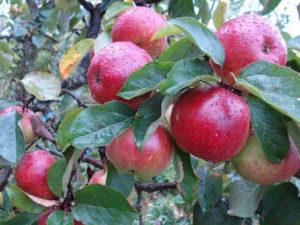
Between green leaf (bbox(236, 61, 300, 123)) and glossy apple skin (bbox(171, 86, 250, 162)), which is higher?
green leaf (bbox(236, 61, 300, 123))

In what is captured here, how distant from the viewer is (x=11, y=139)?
958mm

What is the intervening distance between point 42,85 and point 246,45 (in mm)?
584

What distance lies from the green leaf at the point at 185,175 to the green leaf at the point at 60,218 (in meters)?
0.22

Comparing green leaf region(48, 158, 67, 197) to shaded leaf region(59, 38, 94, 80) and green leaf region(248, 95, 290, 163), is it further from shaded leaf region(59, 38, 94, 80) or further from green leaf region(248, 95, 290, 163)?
green leaf region(248, 95, 290, 163)

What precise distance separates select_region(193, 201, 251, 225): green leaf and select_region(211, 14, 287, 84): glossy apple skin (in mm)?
426

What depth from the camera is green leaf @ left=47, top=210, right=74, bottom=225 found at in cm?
88

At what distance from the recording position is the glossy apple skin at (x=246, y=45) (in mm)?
706

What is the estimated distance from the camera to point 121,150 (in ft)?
2.60

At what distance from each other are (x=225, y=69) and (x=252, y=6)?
1.23m

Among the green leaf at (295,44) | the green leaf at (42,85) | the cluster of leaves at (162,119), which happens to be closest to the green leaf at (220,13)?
the cluster of leaves at (162,119)

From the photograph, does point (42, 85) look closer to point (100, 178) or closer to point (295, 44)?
point (100, 178)

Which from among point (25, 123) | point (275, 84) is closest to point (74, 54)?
point (25, 123)

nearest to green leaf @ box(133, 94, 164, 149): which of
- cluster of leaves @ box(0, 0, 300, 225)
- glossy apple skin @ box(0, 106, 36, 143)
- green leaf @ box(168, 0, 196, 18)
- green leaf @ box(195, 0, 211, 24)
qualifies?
cluster of leaves @ box(0, 0, 300, 225)

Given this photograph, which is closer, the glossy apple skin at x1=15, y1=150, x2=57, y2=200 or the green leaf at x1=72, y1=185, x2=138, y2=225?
the green leaf at x1=72, y1=185, x2=138, y2=225
